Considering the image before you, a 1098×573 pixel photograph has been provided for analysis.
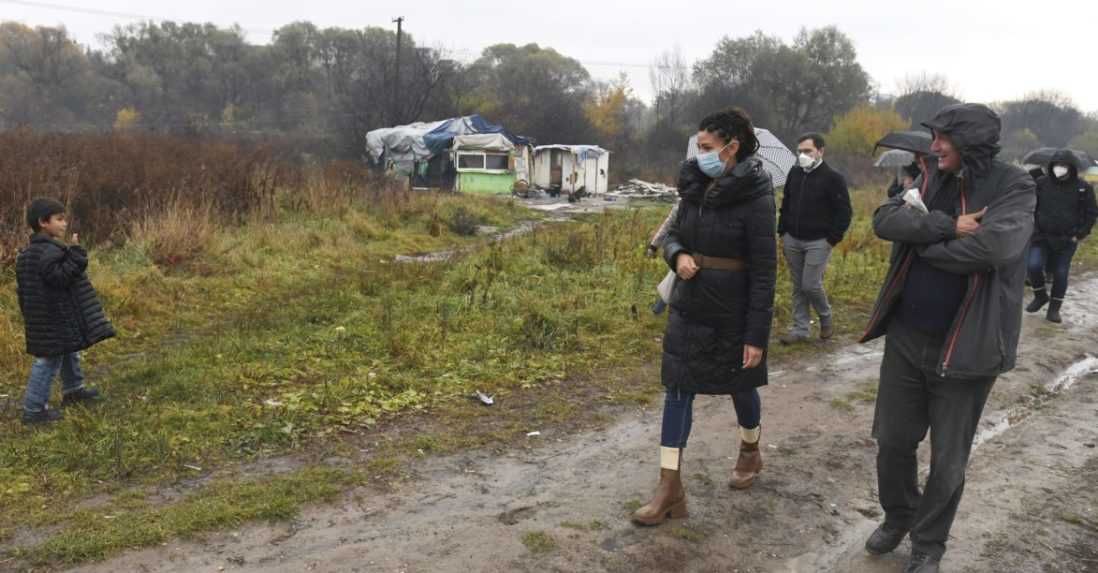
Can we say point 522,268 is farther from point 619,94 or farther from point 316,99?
point 316,99

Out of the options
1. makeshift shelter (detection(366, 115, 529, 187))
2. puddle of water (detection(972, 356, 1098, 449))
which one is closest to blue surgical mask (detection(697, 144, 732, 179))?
puddle of water (detection(972, 356, 1098, 449))

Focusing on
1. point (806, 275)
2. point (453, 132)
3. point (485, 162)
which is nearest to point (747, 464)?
point (806, 275)

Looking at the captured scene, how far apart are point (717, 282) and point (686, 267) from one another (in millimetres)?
156

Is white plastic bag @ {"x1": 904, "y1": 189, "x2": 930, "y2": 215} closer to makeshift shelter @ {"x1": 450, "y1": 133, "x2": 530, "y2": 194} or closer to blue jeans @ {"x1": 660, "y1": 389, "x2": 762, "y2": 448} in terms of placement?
blue jeans @ {"x1": 660, "y1": 389, "x2": 762, "y2": 448}

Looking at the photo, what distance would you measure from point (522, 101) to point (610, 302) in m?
40.9

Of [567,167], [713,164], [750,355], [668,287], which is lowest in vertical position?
[750,355]

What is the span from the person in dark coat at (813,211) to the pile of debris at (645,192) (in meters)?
23.6

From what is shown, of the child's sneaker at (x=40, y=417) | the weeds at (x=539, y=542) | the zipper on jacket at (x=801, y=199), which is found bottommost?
the child's sneaker at (x=40, y=417)

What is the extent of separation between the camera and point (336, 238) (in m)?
12.6

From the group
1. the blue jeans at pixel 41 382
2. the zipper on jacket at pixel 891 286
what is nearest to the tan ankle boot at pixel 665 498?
the zipper on jacket at pixel 891 286

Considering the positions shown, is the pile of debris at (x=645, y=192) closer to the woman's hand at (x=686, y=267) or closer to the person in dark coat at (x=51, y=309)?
the person in dark coat at (x=51, y=309)

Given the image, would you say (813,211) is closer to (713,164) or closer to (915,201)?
(713,164)

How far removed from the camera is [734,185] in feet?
11.6

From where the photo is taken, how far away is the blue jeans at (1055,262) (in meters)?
8.62
